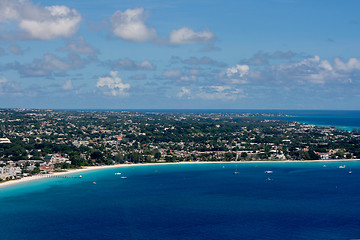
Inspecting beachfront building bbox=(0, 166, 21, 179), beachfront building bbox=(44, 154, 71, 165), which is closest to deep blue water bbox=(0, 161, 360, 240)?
beachfront building bbox=(0, 166, 21, 179)

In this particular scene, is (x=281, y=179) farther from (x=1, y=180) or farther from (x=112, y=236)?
(x=1, y=180)

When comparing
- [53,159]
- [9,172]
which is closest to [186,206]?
[9,172]

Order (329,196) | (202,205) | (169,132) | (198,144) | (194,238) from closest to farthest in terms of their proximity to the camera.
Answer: (194,238)
(202,205)
(329,196)
(198,144)
(169,132)

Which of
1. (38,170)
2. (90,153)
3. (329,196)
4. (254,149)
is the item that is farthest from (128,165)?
(329,196)

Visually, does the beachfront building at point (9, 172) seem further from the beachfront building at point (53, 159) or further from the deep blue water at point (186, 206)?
the beachfront building at point (53, 159)

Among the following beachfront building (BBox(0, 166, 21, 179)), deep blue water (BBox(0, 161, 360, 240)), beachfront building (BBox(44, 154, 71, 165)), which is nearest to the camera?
deep blue water (BBox(0, 161, 360, 240))

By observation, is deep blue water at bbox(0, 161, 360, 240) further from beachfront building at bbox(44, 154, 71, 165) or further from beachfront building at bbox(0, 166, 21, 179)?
beachfront building at bbox(44, 154, 71, 165)

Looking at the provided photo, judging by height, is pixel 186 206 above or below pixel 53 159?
below

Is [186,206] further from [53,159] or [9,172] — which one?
[53,159]
